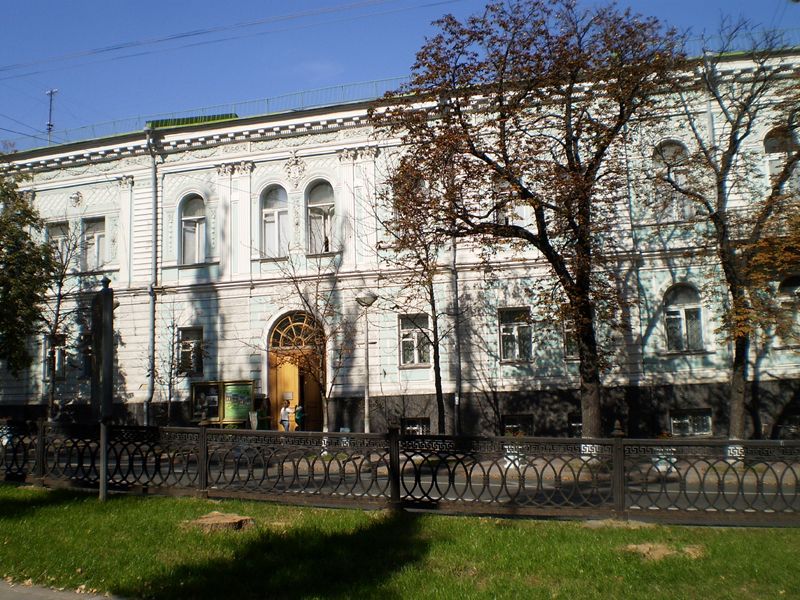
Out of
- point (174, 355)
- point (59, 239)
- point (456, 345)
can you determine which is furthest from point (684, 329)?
point (59, 239)

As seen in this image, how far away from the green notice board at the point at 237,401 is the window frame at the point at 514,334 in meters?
7.82

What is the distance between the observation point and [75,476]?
36.0 ft

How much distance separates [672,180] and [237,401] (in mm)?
14056

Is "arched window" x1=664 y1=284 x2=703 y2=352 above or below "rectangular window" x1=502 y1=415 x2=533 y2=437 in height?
above

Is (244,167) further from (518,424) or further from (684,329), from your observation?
(684,329)

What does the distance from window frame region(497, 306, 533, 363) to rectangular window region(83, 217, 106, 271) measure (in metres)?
15.0

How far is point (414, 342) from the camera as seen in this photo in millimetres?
22203

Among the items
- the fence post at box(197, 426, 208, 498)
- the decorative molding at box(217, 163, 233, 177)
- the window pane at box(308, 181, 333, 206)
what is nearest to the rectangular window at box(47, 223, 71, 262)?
the decorative molding at box(217, 163, 233, 177)

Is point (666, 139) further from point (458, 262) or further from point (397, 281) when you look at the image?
point (397, 281)

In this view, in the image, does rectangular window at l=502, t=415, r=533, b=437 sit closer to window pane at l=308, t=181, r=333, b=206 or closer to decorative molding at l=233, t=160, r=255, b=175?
window pane at l=308, t=181, r=333, b=206

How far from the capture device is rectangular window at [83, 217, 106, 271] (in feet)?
85.9

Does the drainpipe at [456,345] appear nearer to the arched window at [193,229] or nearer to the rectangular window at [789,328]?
the rectangular window at [789,328]

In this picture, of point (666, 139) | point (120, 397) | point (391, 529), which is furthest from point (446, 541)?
point (120, 397)

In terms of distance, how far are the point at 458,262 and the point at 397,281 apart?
2024 millimetres
